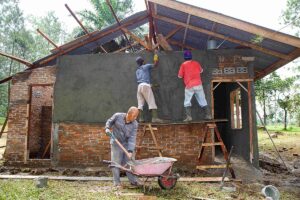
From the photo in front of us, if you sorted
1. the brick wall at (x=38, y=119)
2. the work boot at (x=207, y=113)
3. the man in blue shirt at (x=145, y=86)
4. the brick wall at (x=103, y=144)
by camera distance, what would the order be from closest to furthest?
the man in blue shirt at (x=145, y=86) < the brick wall at (x=103, y=144) < the work boot at (x=207, y=113) < the brick wall at (x=38, y=119)

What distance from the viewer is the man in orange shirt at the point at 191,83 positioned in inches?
333

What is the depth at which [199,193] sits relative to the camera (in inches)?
243

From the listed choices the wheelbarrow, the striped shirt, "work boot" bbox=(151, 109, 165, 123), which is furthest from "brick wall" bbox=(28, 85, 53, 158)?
the wheelbarrow

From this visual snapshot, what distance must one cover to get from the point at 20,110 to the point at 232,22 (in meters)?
7.61

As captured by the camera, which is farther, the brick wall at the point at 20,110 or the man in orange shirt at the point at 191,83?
the brick wall at the point at 20,110

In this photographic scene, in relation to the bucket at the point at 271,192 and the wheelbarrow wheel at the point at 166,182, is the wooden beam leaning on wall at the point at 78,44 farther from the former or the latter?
the bucket at the point at 271,192

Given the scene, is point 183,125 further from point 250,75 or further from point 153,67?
point 250,75

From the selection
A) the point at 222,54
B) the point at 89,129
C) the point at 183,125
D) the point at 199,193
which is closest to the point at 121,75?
the point at 89,129

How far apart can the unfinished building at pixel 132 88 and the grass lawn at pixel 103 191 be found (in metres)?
1.88

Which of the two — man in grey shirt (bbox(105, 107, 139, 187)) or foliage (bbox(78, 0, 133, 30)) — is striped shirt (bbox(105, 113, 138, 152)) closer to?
man in grey shirt (bbox(105, 107, 139, 187))

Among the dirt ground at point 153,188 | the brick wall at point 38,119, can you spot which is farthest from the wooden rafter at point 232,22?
the brick wall at point 38,119

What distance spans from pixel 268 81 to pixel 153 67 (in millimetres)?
22455

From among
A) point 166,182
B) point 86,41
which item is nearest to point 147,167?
point 166,182

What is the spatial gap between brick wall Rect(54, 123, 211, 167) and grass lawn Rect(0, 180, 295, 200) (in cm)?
174
